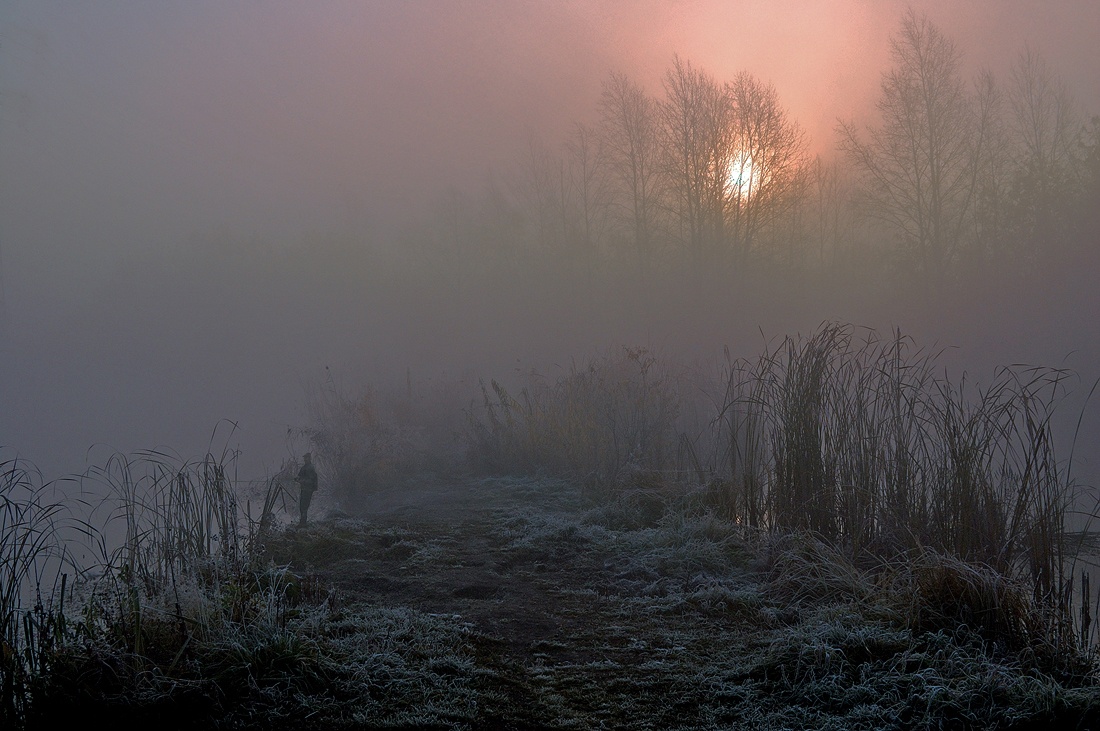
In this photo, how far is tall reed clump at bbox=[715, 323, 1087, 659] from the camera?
3.08 meters

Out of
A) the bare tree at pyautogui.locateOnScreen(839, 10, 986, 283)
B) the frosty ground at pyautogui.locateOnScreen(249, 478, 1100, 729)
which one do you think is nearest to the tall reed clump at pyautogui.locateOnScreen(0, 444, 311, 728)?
the frosty ground at pyautogui.locateOnScreen(249, 478, 1100, 729)

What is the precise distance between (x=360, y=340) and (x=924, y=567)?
83.7ft

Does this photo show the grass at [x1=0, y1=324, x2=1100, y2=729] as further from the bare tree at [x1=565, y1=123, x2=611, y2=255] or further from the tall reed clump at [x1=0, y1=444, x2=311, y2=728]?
the bare tree at [x1=565, y1=123, x2=611, y2=255]

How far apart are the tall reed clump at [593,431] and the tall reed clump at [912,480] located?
162 cm

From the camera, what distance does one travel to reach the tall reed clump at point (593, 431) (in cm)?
643

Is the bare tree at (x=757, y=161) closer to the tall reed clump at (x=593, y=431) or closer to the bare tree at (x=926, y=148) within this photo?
the bare tree at (x=926, y=148)

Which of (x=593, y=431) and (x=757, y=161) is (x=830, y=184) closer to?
(x=757, y=161)

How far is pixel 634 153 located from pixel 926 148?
26.0 ft

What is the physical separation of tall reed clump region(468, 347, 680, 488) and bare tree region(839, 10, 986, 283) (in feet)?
42.0

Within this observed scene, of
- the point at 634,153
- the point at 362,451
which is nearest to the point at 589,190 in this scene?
the point at 634,153

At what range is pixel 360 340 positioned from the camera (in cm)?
2658

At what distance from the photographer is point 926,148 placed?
58.3ft

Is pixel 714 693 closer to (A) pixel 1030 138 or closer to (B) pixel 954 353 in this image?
(B) pixel 954 353

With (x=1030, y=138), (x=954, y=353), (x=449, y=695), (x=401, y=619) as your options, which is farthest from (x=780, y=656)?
(x=1030, y=138)
